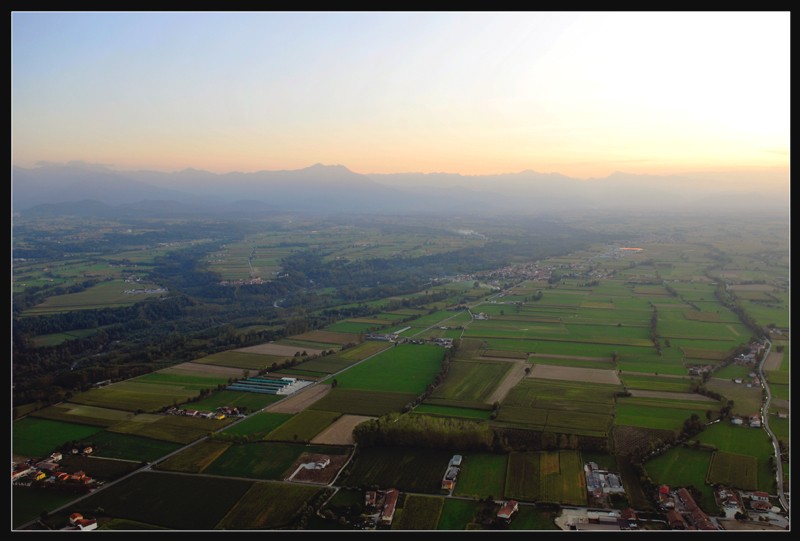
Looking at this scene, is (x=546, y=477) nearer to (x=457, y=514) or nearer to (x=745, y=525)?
(x=457, y=514)

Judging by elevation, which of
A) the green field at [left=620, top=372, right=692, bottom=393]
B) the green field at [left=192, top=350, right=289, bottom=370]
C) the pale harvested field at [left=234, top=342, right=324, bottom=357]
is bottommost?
the pale harvested field at [left=234, top=342, right=324, bottom=357]

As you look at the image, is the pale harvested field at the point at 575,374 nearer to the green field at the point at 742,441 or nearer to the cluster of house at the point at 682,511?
the green field at the point at 742,441

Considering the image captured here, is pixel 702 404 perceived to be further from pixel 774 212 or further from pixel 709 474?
pixel 774 212

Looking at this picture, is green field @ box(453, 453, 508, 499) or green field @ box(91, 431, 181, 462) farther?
green field @ box(91, 431, 181, 462)

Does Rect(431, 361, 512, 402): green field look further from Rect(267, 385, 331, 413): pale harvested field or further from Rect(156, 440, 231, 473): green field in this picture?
Rect(156, 440, 231, 473): green field

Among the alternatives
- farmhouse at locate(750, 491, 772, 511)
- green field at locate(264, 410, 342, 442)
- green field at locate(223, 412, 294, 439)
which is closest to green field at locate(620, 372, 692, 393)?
farmhouse at locate(750, 491, 772, 511)

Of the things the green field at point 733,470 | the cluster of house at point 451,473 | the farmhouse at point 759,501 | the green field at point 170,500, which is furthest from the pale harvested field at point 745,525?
the green field at point 170,500

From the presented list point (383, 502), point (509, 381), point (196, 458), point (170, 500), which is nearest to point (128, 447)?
point (196, 458)
